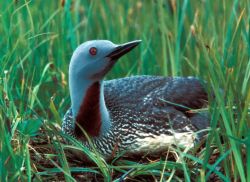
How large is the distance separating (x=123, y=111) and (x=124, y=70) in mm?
1029

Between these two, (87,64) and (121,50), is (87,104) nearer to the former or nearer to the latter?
(87,64)

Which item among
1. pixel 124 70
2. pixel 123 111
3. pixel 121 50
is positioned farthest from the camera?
pixel 124 70

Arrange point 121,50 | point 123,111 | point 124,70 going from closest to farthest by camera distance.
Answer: point 121,50, point 123,111, point 124,70

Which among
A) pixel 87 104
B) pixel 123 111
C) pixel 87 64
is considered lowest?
pixel 123 111

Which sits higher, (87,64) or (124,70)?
(87,64)

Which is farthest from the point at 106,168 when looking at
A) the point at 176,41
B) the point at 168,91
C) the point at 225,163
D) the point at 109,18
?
the point at 109,18

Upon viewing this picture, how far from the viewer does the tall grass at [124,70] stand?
373 centimetres

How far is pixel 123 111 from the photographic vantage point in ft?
16.0

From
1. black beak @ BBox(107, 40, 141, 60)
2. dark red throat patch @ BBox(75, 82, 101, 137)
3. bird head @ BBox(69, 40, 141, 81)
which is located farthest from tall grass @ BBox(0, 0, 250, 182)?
black beak @ BBox(107, 40, 141, 60)

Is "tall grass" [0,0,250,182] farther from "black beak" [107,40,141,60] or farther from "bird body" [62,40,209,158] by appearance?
"black beak" [107,40,141,60]

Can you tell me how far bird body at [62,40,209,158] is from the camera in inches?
184

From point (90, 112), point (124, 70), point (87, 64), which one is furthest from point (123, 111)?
point (124, 70)

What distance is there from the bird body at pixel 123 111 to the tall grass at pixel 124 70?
15cm

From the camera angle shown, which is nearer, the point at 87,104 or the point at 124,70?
the point at 87,104
